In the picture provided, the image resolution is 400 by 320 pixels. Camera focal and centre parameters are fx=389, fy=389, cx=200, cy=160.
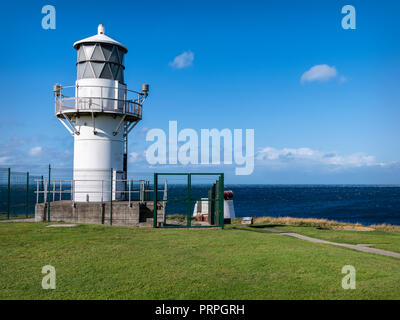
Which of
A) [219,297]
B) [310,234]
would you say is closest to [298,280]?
[219,297]

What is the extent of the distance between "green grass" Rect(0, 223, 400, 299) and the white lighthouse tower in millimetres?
6123

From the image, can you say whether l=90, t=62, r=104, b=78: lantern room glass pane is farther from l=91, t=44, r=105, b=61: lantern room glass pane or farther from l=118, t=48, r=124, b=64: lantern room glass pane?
l=118, t=48, r=124, b=64: lantern room glass pane

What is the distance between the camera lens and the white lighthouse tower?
20.1m

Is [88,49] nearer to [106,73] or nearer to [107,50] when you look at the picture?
[107,50]

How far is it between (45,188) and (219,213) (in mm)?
8821

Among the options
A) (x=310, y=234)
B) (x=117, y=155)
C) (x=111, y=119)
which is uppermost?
(x=111, y=119)

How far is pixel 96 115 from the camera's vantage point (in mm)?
20391

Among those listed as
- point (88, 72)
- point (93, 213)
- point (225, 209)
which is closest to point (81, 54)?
point (88, 72)

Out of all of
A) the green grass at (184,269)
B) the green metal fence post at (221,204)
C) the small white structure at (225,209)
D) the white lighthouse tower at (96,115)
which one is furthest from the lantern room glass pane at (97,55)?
the green grass at (184,269)

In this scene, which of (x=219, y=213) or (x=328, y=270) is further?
(x=219, y=213)

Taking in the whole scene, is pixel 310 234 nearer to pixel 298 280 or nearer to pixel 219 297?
pixel 298 280

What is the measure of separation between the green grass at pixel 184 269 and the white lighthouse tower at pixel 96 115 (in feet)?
20.1

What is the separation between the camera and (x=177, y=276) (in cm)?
864

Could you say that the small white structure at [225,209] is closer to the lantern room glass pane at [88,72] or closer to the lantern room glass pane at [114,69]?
the lantern room glass pane at [114,69]
